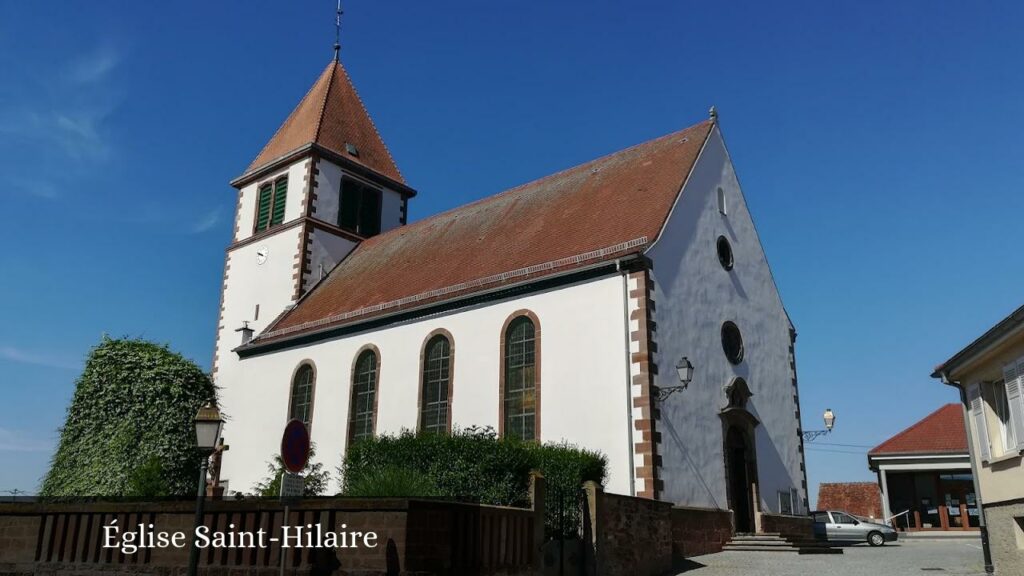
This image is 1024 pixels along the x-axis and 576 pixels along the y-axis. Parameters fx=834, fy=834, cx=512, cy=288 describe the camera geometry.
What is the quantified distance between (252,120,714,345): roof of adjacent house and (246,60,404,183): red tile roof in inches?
179

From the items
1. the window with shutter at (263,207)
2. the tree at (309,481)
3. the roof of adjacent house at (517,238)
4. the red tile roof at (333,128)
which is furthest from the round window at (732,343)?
the window with shutter at (263,207)

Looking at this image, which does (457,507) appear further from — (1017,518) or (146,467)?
(146,467)

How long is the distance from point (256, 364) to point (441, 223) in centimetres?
701

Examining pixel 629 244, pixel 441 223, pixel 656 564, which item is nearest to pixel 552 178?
pixel 441 223

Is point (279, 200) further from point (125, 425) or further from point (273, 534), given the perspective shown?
point (273, 534)

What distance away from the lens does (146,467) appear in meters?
18.3

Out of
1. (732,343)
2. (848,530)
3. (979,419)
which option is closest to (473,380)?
(732,343)

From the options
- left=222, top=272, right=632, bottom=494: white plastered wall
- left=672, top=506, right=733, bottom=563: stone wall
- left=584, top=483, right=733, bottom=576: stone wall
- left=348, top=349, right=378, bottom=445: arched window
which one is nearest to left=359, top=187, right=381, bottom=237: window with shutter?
left=222, top=272, right=632, bottom=494: white plastered wall

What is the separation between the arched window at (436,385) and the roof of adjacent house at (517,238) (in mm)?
1178

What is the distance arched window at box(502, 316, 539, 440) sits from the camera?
17.5 metres

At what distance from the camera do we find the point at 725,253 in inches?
772

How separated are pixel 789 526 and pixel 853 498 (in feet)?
57.5

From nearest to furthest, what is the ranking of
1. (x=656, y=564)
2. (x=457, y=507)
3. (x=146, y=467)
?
(x=457, y=507) → (x=656, y=564) → (x=146, y=467)

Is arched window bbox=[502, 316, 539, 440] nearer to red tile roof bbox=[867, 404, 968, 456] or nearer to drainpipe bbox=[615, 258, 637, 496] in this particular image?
drainpipe bbox=[615, 258, 637, 496]
